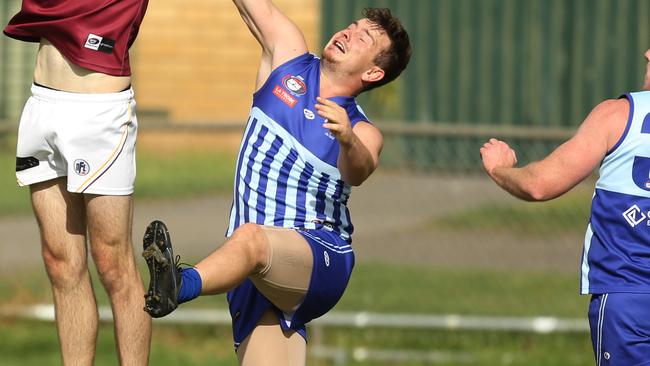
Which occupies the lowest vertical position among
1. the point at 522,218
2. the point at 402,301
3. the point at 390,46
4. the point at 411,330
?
the point at 411,330

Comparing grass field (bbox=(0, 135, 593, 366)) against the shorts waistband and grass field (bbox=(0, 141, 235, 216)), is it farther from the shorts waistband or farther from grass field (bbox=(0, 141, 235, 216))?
the shorts waistband

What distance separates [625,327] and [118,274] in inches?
85.4

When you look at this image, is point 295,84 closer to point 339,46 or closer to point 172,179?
point 339,46

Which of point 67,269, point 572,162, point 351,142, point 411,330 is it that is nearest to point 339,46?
point 351,142

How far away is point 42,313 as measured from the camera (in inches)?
388

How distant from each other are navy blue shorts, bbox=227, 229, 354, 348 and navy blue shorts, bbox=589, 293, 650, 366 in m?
1.18

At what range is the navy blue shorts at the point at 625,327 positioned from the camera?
5535mm

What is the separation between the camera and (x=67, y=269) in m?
6.13

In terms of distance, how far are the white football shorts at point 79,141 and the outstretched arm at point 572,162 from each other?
5.61 feet

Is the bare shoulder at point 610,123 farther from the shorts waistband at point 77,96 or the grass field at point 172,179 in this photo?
the grass field at point 172,179

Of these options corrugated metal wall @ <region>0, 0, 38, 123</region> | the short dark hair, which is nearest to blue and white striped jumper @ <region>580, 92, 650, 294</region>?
the short dark hair

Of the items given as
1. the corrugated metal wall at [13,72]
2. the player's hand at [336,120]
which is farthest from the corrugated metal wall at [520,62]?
the player's hand at [336,120]

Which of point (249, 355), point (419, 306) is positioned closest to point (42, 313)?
point (419, 306)

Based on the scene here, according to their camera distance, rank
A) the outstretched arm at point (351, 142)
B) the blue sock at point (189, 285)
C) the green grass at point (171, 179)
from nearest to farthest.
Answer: the blue sock at point (189, 285) → the outstretched arm at point (351, 142) → the green grass at point (171, 179)
